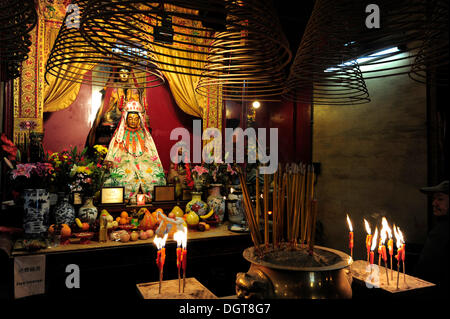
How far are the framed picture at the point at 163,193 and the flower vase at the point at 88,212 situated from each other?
715 mm

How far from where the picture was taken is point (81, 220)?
302 cm

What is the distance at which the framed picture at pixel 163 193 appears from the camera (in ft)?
11.9

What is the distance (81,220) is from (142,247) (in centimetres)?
73

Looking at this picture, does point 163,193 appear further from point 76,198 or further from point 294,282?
point 294,282

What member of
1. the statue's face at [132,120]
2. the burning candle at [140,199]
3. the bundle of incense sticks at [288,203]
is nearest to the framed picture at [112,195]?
the burning candle at [140,199]

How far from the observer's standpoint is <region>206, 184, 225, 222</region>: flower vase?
11.8ft

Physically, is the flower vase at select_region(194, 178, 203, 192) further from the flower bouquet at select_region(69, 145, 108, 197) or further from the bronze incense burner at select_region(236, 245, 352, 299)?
the bronze incense burner at select_region(236, 245, 352, 299)

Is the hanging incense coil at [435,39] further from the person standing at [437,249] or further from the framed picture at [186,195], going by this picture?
the framed picture at [186,195]

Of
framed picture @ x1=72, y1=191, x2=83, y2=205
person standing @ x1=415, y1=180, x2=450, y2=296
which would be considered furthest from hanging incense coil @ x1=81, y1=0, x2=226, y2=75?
framed picture @ x1=72, y1=191, x2=83, y2=205

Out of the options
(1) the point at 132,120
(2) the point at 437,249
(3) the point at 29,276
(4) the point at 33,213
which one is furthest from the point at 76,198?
(2) the point at 437,249

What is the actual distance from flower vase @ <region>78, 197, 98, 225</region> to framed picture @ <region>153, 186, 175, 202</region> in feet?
2.35

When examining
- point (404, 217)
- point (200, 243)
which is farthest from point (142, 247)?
point (404, 217)

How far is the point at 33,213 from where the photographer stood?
8.71 ft
